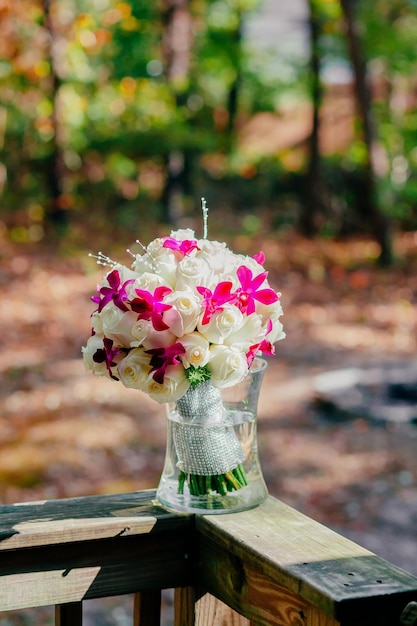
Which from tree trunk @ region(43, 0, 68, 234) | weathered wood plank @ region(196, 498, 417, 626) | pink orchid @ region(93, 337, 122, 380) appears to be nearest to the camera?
weathered wood plank @ region(196, 498, 417, 626)

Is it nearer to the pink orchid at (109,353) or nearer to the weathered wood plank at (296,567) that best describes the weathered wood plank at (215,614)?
→ the weathered wood plank at (296,567)

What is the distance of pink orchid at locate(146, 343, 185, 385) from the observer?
1731 millimetres

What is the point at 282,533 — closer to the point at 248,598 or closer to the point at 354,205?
the point at 248,598

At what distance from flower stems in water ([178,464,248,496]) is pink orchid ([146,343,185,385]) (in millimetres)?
234

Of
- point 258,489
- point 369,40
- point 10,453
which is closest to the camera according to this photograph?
point 258,489

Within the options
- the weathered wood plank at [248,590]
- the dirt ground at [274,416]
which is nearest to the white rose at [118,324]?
the weathered wood plank at [248,590]

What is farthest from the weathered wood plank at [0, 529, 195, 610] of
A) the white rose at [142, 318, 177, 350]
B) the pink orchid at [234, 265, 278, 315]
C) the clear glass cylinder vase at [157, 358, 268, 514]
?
the pink orchid at [234, 265, 278, 315]

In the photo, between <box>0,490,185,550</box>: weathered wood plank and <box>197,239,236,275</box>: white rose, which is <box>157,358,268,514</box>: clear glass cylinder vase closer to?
<box>0,490,185,550</box>: weathered wood plank

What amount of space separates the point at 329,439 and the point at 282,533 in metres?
5.83

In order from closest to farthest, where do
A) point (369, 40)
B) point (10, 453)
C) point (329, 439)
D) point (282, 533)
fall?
point (282, 533)
point (10, 453)
point (329, 439)
point (369, 40)

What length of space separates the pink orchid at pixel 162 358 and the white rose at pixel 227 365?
2.8 inches

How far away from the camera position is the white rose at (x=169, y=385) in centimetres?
174

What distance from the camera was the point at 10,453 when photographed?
269 inches

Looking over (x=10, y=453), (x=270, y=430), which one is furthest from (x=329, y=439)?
(x=10, y=453)
